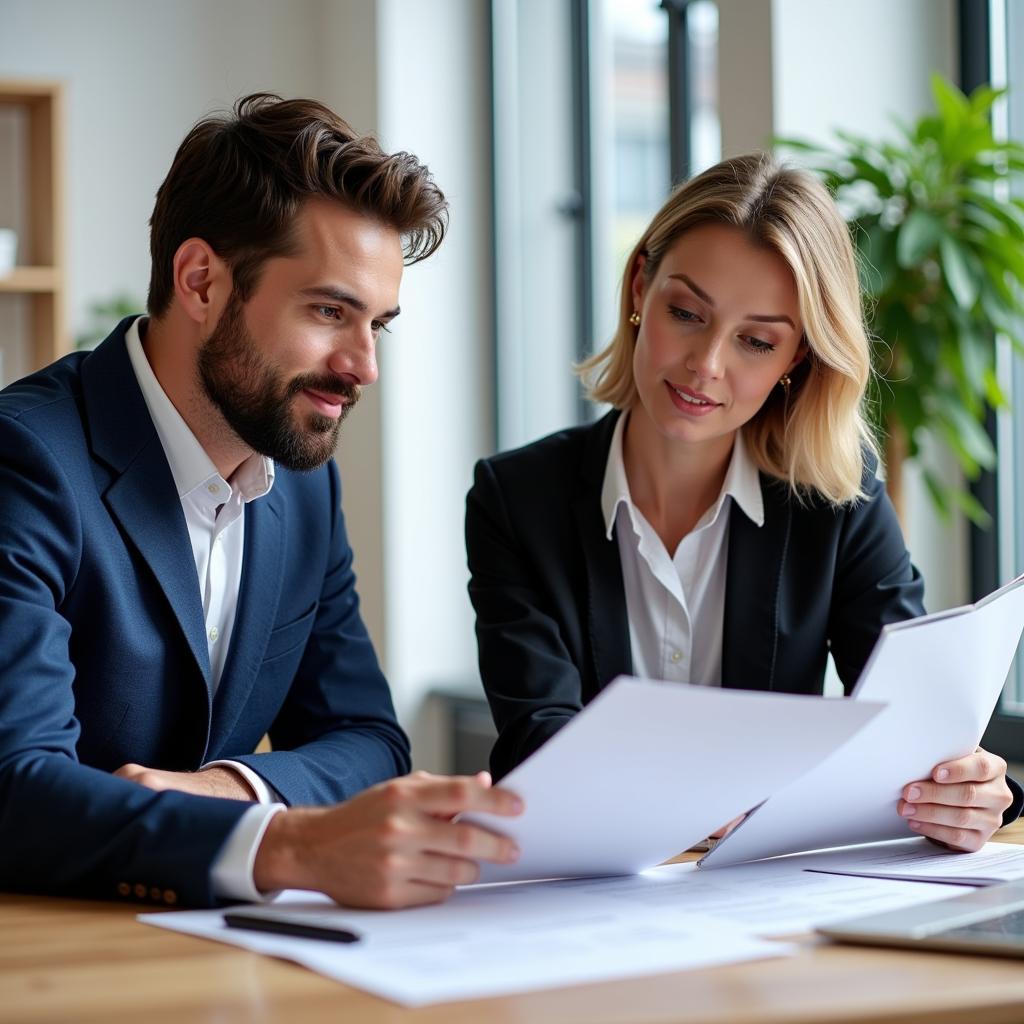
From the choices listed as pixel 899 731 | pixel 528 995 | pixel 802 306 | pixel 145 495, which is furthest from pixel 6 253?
pixel 528 995

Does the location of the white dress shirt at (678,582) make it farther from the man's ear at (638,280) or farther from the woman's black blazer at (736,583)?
the man's ear at (638,280)

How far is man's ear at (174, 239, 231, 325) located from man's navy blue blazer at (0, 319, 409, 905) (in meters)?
0.09

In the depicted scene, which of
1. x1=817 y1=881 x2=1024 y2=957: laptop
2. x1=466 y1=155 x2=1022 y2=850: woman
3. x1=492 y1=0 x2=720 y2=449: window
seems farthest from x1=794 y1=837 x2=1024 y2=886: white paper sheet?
x1=492 y1=0 x2=720 y2=449: window

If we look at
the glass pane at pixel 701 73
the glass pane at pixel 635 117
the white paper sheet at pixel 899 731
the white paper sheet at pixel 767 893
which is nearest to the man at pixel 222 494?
the white paper sheet at pixel 767 893

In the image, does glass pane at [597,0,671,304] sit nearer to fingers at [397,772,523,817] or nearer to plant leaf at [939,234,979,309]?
plant leaf at [939,234,979,309]

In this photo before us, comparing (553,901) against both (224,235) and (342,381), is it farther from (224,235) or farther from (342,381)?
(224,235)

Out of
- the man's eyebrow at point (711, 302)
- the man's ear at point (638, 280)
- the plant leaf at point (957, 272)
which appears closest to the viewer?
the man's eyebrow at point (711, 302)

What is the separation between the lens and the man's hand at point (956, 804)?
1.41m

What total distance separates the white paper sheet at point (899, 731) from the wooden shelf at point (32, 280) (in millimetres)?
3264

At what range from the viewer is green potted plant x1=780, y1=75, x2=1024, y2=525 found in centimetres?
264

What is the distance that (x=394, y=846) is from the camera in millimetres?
1088

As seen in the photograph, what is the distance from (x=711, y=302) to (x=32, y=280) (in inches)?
111

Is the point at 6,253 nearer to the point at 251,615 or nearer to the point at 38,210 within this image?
the point at 38,210

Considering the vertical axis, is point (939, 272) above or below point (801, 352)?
above
